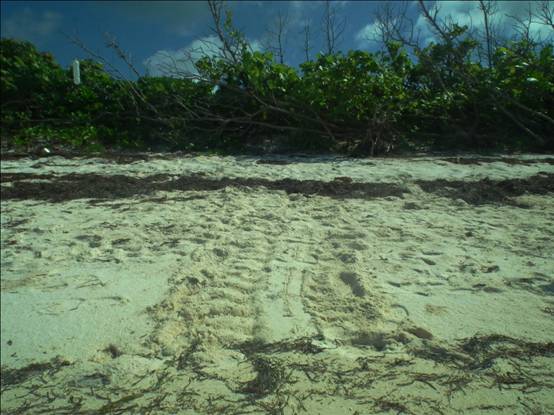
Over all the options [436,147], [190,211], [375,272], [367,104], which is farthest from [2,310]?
[436,147]

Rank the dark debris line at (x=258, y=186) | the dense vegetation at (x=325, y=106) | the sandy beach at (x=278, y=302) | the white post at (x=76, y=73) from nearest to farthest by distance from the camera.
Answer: the sandy beach at (x=278, y=302) → the dark debris line at (x=258, y=186) → the dense vegetation at (x=325, y=106) → the white post at (x=76, y=73)

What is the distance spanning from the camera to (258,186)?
5.35 metres

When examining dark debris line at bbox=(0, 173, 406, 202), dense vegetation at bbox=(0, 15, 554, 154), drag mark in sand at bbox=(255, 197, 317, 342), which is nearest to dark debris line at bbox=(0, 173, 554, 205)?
dark debris line at bbox=(0, 173, 406, 202)

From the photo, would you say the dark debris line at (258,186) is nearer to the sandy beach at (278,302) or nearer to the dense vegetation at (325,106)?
the sandy beach at (278,302)

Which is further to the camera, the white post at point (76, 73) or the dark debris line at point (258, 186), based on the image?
the white post at point (76, 73)

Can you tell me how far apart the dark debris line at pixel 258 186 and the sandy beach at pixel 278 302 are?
59 millimetres

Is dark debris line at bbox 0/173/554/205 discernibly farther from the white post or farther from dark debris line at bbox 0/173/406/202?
the white post

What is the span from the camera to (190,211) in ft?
14.5

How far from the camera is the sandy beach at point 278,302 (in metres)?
2.02

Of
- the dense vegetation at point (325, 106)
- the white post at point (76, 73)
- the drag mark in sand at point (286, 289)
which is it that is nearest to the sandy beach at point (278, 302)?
the drag mark in sand at point (286, 289)

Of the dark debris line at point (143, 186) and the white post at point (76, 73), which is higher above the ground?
the white post at point (76, 73)

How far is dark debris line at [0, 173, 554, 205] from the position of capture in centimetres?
495

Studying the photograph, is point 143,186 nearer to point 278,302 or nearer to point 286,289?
point 286,289

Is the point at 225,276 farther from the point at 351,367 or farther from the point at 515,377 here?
the point at 515,377
